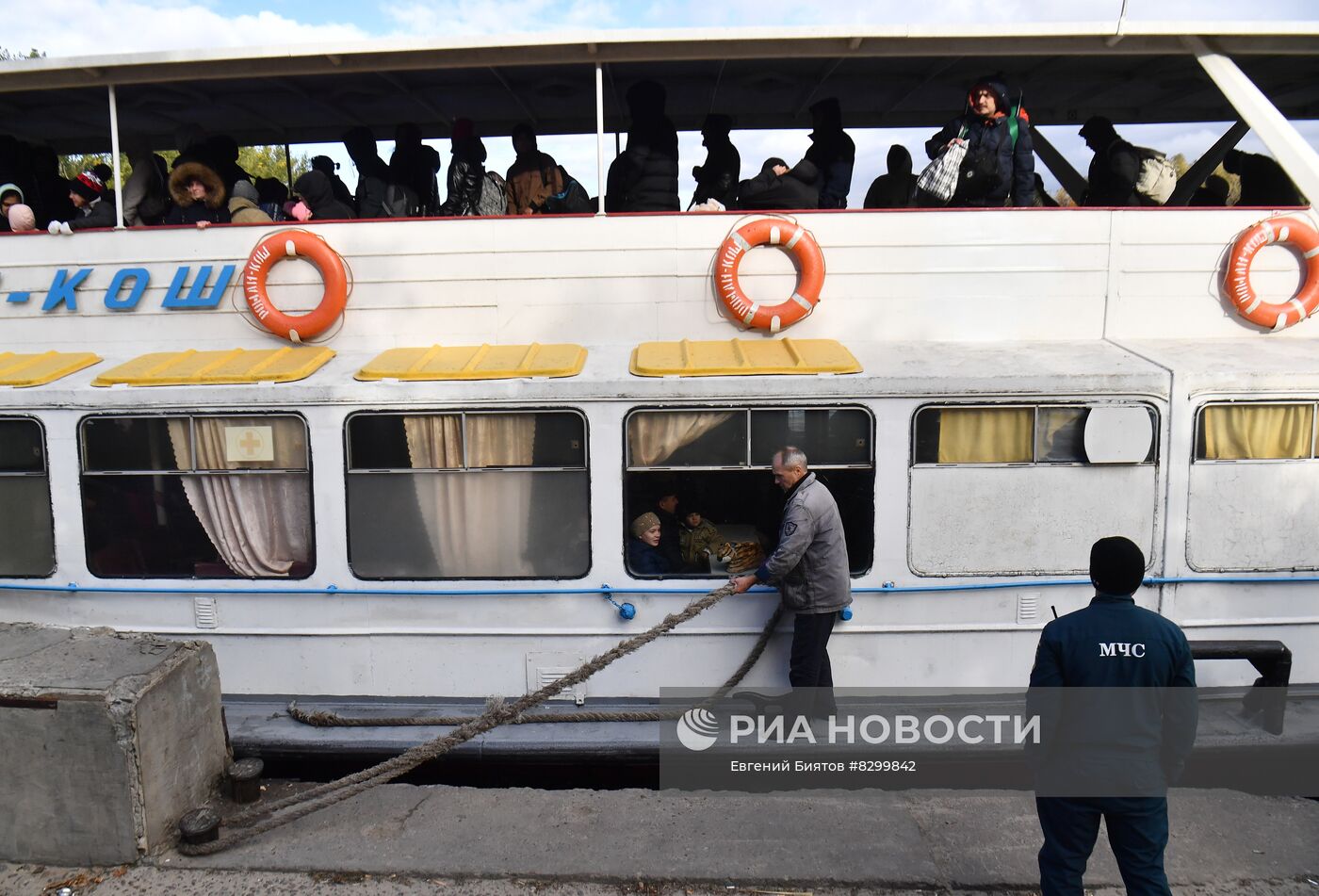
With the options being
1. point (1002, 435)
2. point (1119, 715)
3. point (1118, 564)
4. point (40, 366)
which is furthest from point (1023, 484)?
point (40, 366)

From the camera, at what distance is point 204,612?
493 cm

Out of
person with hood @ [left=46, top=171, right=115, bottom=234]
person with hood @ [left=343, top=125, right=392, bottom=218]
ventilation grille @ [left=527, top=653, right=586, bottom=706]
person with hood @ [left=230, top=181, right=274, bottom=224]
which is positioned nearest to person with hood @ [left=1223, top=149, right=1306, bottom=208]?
ventilation grille @ [left=527, top=653, right=586, bottom=706]

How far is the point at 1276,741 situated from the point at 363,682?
4.66 meters

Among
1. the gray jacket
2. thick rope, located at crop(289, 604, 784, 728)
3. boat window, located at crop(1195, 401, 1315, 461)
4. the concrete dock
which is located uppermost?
boat window, located at crop(1195, 401, 1315, 461)

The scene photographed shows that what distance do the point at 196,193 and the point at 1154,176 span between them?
604 cm

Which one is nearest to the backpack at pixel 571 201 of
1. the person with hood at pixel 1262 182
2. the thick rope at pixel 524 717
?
the thick rope at pixel 524 717

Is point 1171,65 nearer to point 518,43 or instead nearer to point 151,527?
point 518,43

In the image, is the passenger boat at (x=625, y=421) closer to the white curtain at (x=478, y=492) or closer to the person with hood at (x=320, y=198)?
the white curtain at (x=478, y=492)

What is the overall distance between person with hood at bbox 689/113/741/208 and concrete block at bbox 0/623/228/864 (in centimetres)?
436

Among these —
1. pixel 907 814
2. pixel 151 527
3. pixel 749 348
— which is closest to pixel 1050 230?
pixel 749 348

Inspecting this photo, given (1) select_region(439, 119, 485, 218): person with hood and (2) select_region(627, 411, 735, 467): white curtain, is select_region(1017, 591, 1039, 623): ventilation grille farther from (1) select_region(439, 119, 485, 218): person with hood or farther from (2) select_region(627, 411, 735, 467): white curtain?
(1) select_region(439, 119, 485, 218): person with hood

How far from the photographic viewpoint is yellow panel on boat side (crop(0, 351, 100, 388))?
4.90 meters

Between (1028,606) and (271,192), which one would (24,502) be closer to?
(271,192)

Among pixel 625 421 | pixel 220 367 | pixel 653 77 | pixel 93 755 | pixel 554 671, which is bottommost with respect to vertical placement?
pixel 554 671
